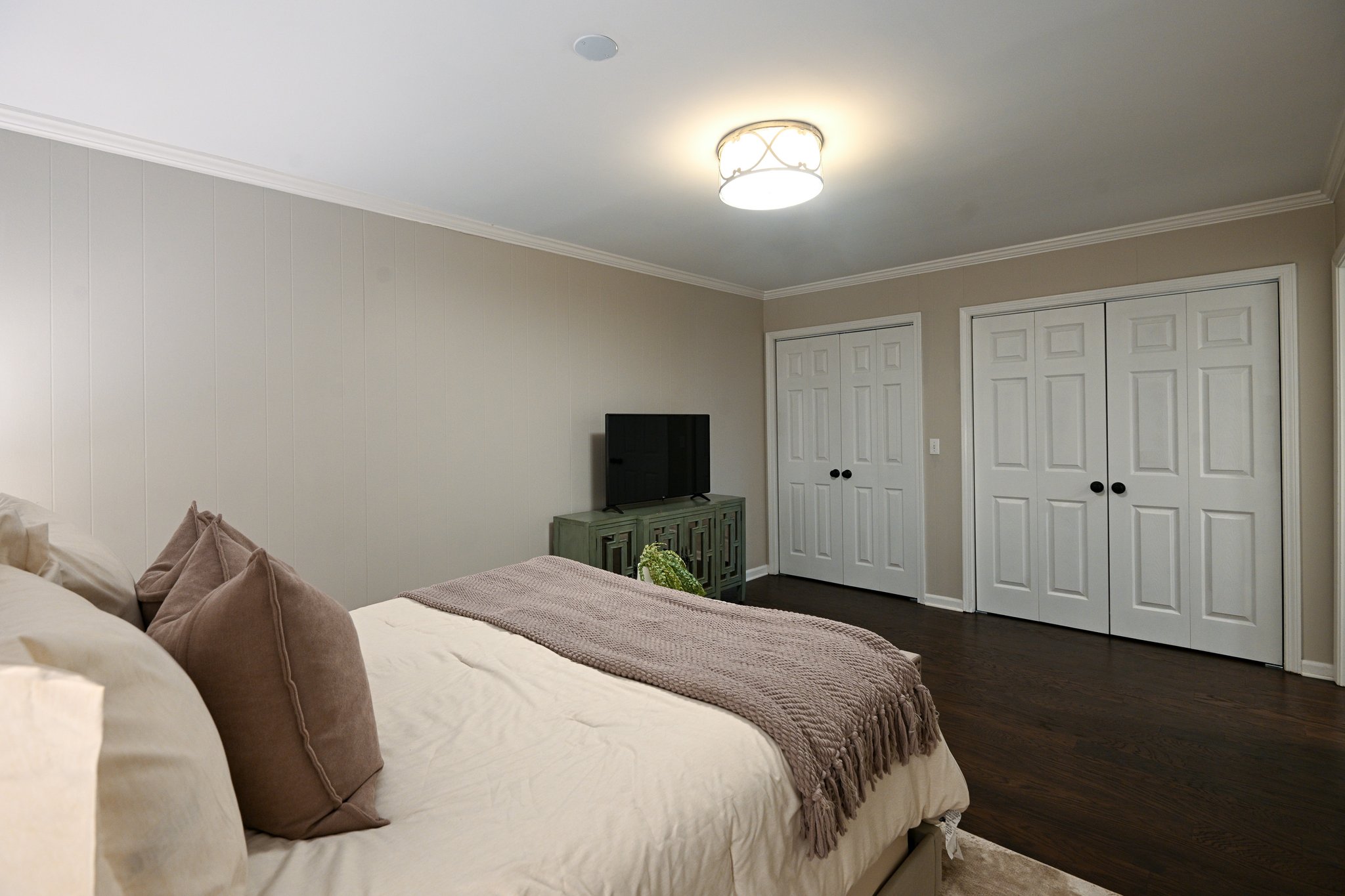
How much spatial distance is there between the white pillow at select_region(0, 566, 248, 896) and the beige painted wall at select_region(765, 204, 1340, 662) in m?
4.66

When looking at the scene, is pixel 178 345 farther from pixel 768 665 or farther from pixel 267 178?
pixel 768 665

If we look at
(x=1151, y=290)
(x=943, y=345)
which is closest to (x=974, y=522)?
(x=943, y=345)

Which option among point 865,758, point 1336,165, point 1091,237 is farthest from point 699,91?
point 1091,237

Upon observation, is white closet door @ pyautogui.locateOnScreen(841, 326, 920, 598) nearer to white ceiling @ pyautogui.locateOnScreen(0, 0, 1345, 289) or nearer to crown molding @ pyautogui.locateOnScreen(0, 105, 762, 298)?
white ceiling @ pyautogui.locateOnScreen(0, 0, 1345, 289)

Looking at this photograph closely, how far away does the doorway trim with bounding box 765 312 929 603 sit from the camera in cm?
482

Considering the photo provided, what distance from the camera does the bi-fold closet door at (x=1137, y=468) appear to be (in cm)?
359

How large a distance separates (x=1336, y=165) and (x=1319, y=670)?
2.48 m

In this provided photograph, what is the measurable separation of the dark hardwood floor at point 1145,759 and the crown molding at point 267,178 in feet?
10.4

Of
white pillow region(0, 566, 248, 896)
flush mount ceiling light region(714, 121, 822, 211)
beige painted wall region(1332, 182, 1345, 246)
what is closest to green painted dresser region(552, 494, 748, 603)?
flush mount ceiling light region(714, 121, 822, 211)

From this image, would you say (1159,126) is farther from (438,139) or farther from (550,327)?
(550,327)

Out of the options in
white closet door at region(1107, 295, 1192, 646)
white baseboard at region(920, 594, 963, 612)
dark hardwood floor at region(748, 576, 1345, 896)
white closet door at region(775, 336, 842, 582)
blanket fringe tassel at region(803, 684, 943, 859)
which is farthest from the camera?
white closet door at region(775, 336, 842, 582)

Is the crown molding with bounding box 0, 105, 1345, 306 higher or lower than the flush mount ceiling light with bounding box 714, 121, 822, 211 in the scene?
higher

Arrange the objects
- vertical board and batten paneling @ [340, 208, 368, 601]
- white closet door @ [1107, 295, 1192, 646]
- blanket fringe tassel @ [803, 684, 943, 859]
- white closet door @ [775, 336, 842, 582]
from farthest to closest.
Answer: white closet door @ [775, 336, 842, 582]
white closet door @ [1107, 295, 1192, 646]
vertical board and batten paneling @ [340, 208, 368, 601]
blanket fringe tassel @ [803, 684, 943, 859]

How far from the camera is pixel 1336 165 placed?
9.50 ft
